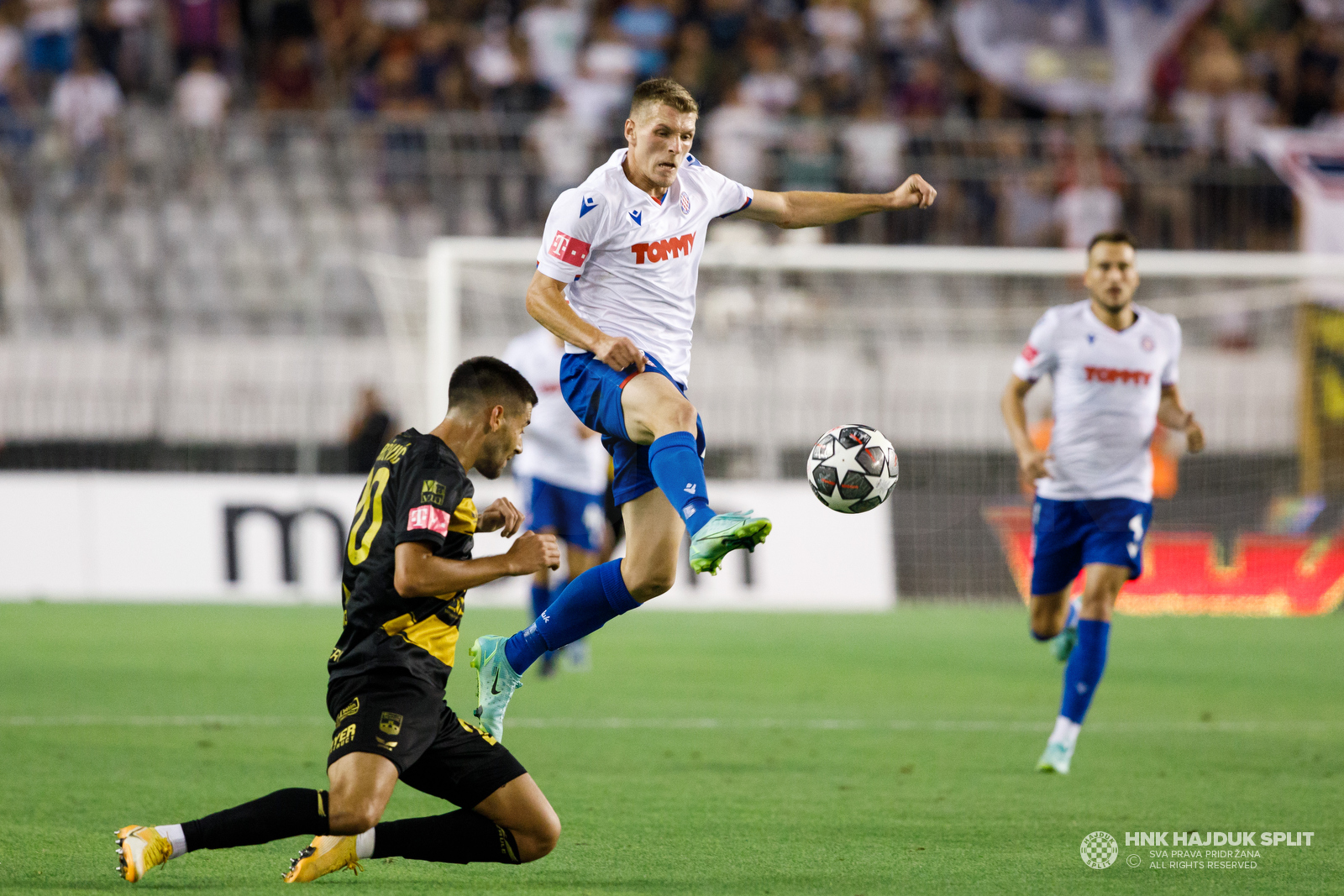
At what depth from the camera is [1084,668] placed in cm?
718

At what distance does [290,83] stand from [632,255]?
557 inches

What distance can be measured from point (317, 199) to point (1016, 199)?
25.6 ft

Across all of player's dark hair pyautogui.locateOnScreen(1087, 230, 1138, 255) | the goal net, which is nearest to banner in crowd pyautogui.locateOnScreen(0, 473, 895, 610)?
the goal net

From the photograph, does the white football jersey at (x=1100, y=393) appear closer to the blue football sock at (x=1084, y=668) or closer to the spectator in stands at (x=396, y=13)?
the blue football sock at (x=1084, y=668)

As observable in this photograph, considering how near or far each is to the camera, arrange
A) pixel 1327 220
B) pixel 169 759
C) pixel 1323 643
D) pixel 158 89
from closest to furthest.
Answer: pixel 169 759
pixel 1323 643
pixel 1327 220
pixel 158 89

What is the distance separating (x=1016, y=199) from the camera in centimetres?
1809

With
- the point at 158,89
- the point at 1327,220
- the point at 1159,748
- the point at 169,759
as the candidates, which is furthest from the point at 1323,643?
the point at 158,89

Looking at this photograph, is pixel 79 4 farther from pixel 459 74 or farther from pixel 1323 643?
pixel 1323 643

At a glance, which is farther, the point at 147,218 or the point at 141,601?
the point at 147,218

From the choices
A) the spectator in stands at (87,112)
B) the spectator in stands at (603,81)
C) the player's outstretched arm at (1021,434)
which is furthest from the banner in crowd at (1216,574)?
the spectator in stands at (87,112)

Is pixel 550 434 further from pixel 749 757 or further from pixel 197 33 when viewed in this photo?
pixel 197 33

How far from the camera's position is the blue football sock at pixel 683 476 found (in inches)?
205

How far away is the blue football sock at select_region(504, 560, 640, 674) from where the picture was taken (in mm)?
5859

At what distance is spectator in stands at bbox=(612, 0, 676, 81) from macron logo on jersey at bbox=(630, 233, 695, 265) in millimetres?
13602
